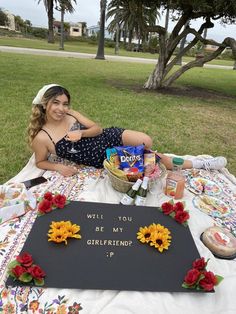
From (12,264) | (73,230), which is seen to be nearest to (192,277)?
(73,230)

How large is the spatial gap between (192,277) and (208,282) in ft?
0.31

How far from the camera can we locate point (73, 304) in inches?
62.6

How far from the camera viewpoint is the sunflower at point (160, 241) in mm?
1902

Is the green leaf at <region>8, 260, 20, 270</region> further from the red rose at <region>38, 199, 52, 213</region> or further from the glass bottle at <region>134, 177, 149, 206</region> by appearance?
the glass bottle at <region>134, 177, 149, 206</region>

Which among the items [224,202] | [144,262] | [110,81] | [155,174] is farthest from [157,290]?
[110,81]

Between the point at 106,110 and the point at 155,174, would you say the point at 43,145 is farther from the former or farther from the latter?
the point at 106,110

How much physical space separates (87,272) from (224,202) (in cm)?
156

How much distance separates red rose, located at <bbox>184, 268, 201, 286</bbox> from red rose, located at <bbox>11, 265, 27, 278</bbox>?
92 centimetres

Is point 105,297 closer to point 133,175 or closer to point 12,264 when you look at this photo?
point 12,264

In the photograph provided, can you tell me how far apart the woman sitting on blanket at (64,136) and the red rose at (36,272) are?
134 centimetres

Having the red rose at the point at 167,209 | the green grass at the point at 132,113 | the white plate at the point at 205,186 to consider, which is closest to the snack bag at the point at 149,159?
the white plate at the point at 205,186

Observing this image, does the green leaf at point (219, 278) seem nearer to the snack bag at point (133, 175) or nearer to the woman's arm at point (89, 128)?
the snack bag at point (133, 175)

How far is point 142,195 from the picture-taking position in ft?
7.93

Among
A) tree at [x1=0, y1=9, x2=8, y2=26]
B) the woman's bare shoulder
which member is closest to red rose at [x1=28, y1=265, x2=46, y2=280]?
the woman's bare shoulder
